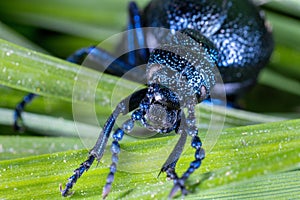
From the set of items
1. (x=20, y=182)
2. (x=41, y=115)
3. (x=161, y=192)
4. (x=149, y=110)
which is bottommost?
(x=41, y=115)

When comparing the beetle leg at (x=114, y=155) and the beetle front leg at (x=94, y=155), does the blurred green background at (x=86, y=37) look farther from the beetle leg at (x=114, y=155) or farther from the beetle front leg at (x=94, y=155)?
the beetle leg at (x=114, y=155)

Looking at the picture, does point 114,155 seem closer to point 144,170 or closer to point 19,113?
point 144,170

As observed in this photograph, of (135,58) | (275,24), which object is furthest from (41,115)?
(275,24)

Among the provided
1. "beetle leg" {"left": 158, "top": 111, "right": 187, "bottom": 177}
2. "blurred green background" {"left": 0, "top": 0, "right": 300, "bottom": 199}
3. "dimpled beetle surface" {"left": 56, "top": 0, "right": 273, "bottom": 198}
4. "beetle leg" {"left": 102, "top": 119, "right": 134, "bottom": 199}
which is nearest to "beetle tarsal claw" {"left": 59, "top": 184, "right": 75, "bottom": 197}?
Answer: "dimpled beetle surface" {"left": 56, "top": 0, "right": 273, "bottom": 198}

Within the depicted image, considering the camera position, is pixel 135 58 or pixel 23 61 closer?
pixel 23 61

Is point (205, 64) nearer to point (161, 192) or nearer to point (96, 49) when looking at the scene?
point (161, 192)

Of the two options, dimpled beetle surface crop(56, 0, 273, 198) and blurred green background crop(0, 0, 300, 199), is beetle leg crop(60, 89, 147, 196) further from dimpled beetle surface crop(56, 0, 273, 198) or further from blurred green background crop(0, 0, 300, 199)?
blurred green background crop(0, 0, 300, 199)

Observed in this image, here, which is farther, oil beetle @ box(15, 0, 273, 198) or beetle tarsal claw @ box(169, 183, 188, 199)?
oil beetle @ box(15, 0, 273, 198)

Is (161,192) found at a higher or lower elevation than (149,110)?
lower

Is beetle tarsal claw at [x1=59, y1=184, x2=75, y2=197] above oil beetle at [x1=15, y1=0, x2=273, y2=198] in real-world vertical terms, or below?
below
